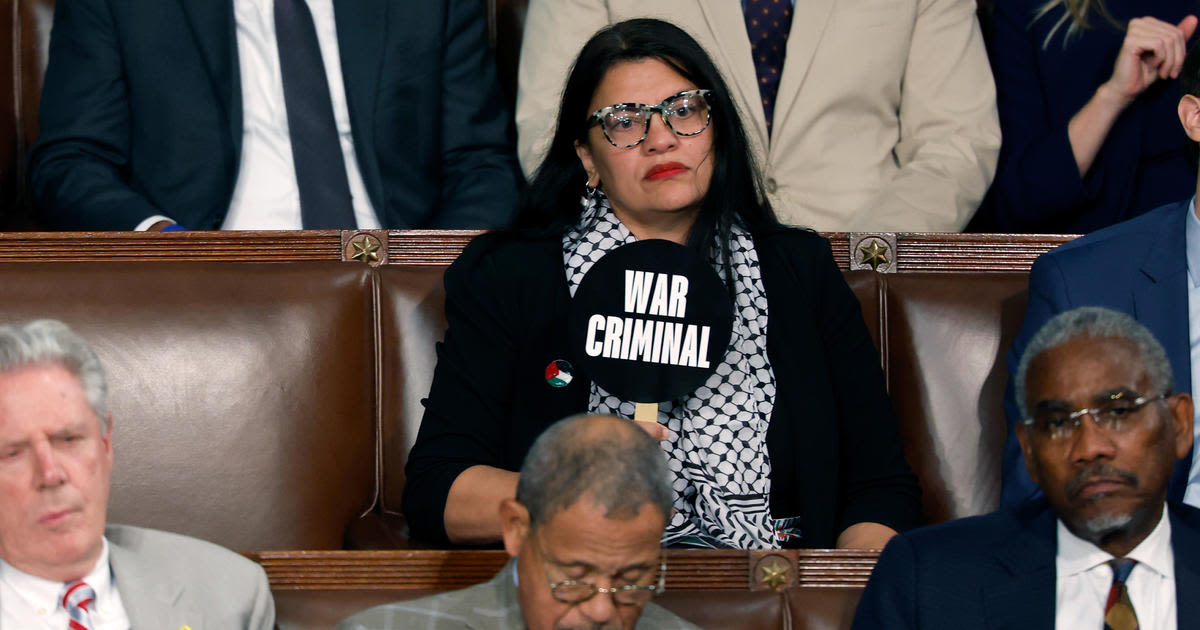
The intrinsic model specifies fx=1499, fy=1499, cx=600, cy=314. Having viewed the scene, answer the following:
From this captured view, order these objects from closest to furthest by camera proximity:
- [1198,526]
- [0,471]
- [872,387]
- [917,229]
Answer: [0,471] < [1198,526] < [872,387] < [917,229]

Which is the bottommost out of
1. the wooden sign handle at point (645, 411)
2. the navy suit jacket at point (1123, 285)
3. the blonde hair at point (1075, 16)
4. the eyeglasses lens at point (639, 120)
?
the wooden sign handle at point (645, 411)

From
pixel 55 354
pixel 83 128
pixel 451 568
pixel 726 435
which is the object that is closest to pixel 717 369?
pixel 726 435

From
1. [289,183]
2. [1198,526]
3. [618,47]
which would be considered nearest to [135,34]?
[289,183]

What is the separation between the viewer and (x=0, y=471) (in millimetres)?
1243

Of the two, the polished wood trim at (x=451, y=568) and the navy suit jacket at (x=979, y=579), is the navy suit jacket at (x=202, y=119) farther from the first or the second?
the navy suit jacket at (x=979, y=579)

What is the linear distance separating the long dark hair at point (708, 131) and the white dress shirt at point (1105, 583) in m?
0.64

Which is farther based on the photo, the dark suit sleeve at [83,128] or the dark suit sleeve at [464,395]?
the dark suit sleeve at [83,128]

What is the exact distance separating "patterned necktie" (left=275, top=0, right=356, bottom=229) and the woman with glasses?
0.45 metres

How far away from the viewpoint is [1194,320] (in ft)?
5.79

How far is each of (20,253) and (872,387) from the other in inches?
43.1

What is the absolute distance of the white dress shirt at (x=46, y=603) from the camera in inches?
48.6

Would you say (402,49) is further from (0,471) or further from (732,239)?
(0,471)

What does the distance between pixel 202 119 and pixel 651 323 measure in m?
0.92

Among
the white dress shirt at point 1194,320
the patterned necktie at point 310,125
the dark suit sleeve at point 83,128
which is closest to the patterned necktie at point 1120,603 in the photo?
the white dress shirt at point 1194,320
